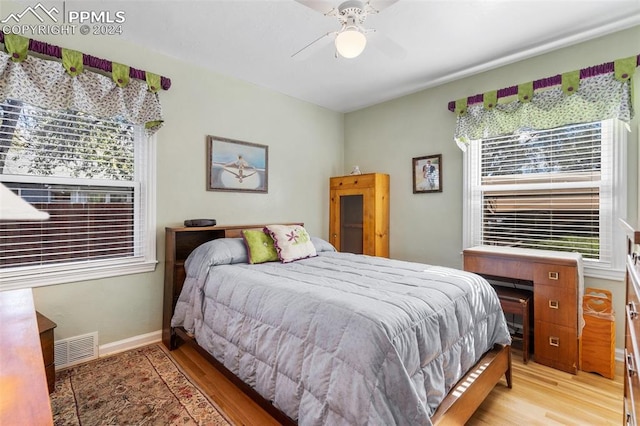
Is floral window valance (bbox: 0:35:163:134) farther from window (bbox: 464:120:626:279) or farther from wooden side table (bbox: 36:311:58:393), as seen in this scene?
window (bbox: 464:120:626:279)

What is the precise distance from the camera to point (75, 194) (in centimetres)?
239

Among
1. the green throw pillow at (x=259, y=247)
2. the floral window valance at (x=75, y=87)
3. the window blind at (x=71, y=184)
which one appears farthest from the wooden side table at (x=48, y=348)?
the floral window valance at (x=75, y=87)

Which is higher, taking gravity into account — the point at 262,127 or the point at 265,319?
the point at 262,127

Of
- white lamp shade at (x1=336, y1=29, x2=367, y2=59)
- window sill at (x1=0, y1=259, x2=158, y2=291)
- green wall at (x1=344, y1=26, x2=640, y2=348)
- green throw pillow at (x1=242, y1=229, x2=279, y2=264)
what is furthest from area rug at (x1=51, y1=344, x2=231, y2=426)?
green wall at (x1=344, y1=26, x2=640, y2=348)

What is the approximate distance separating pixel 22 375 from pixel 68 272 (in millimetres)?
1898

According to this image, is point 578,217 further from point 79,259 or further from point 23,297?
point 79,259

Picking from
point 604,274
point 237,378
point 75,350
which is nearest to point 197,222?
point 75,350

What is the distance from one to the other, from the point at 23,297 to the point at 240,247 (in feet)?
4.56

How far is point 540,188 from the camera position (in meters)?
2.82

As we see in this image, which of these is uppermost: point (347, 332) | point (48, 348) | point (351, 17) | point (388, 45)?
point (351, 17)

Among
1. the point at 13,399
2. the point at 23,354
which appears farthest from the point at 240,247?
the point at 13,399

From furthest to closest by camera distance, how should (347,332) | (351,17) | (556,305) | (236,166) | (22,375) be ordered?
1. (236,166)
2. (556,305)
3. (351,17)
4. (347,332)
5. (22,375)

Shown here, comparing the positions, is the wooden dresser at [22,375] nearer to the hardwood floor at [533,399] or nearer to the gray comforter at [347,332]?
the gray comforter at [347,332]

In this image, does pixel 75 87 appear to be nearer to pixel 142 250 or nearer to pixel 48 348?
pixel 142 250
